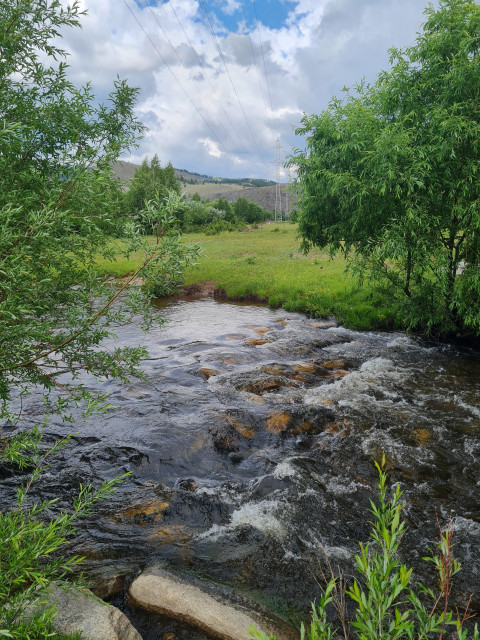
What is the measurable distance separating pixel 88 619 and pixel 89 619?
0.04 feet

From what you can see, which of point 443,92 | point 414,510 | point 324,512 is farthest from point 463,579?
point 443,92

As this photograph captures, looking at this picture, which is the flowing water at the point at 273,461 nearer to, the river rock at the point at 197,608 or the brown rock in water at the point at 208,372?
the brown rock in water at the point at 208,372

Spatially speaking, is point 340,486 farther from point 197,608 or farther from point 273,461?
point 197,608

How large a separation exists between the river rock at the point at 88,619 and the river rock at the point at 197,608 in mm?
628

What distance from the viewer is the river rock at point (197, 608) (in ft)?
16.5

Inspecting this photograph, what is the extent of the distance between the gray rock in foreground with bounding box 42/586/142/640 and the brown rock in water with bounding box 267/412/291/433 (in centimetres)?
642

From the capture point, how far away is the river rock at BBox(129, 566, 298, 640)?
502 cm

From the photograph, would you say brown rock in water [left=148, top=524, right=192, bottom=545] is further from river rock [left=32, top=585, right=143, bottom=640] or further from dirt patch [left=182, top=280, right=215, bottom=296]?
dirt patch [left=182, top=280, right=215, bottom=296]

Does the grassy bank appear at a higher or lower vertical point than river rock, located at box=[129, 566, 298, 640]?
higher

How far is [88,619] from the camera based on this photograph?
184 inches

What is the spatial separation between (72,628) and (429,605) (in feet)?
15.7

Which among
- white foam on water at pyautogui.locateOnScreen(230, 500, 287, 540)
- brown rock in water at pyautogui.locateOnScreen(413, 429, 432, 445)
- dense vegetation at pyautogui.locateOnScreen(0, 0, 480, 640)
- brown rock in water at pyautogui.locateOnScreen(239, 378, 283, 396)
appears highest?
dense vegetation at pyautogui.locateOnScreen(0, 0, 480, 640)

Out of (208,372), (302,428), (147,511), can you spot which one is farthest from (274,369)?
(147,511)

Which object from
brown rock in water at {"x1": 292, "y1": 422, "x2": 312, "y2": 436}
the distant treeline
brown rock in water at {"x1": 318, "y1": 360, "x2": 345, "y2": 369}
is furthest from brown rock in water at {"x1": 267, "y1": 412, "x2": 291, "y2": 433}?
the distant treeline
